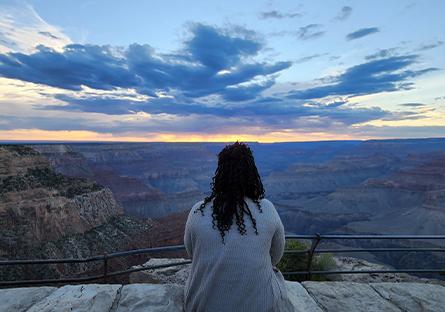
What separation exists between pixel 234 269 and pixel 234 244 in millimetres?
174

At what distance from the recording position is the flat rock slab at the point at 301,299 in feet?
13.2

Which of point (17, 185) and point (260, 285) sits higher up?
point (260, 285)

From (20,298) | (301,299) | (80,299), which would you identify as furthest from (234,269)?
(20,298)

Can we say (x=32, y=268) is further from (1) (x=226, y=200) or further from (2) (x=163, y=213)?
(2) (x=163, y=213)

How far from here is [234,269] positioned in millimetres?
2574

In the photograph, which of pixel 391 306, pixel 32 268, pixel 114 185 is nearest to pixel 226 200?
pixel 391 306

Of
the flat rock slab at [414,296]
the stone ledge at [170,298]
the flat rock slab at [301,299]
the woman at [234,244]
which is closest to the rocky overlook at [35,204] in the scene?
the stone ledge at [170,298]

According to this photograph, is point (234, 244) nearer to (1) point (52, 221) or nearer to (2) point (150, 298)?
(2) point (150, 298)

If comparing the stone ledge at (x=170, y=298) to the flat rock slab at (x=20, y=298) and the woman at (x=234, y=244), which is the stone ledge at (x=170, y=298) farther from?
the woman at (x=234, y=244)

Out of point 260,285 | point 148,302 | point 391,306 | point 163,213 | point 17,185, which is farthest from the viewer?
point 163,213

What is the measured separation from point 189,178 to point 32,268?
14202 centimetres

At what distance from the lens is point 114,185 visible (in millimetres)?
125375

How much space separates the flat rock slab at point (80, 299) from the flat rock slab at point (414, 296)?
3342 millimetres

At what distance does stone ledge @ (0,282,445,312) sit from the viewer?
3.79 meters
